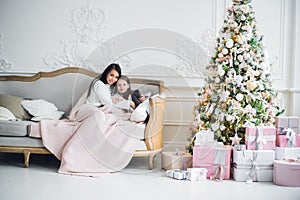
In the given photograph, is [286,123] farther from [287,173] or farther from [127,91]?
[127,91]

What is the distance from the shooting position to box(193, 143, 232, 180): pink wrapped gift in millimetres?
3908

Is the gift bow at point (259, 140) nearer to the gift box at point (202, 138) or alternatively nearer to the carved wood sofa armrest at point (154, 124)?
the gift box at point (202, 138)

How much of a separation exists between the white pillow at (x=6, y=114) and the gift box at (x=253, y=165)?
7.24 ft

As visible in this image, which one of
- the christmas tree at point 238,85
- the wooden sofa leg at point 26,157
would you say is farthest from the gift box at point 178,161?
the wooden sofa leg at point 26,157

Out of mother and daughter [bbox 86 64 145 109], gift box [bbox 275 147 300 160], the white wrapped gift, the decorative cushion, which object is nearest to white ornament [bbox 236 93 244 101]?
gift box [bbox 275 147 300 160]

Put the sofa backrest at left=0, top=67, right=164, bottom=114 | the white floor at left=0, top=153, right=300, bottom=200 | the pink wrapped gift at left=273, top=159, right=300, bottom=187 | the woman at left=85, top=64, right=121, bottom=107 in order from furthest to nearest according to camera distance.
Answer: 1. the sofa backrest at left=0, top=67, right=164, bottom=114
2. the woman at left=85, top=64, right=121, bottom=107
3. the pink wrapped gift at left=273, top=159, right=300, bottom=187
4. the white floor at left=0, top=153, right=300, bottom=200

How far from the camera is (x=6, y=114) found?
433 cm

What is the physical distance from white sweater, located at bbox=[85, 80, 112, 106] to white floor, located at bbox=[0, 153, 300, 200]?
76cm

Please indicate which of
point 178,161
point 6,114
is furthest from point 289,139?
point 6,114

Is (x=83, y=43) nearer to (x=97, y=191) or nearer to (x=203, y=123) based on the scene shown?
(x=203, y=123)

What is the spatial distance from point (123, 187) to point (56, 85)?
72.0 inches

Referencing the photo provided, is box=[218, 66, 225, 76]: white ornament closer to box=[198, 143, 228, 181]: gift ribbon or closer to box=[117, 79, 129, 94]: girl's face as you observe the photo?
box=[198, 143, 228, 181]: gift ribbon

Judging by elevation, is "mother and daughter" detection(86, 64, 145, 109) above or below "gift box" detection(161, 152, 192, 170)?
above

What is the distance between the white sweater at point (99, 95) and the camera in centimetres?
452
